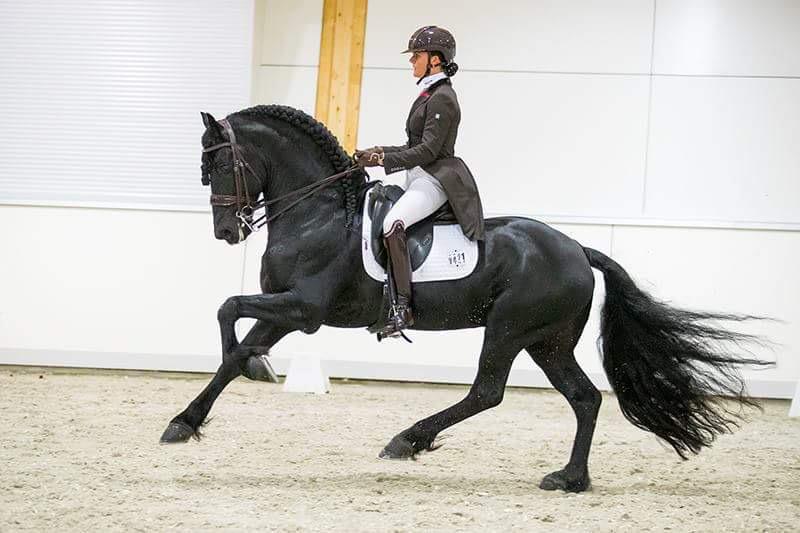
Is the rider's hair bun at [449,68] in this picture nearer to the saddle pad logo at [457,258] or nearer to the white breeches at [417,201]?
the white breeches at [417,201]

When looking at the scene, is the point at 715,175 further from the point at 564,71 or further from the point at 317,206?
the point at 317,206

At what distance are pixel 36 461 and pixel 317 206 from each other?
6.04ft

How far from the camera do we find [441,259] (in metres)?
4.65

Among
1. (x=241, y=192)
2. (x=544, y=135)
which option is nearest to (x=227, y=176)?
(x=241, y=192)

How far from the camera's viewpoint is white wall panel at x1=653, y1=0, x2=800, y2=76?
8.95m

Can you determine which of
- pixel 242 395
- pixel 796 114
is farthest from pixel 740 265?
pixel 242 395

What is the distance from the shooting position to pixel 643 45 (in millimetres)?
8977

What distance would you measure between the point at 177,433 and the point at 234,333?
52cm

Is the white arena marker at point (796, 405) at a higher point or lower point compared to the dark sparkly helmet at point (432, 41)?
lower

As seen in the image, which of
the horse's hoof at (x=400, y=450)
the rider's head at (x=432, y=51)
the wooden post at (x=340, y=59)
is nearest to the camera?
the horse's hoof at (x=400, y=450)

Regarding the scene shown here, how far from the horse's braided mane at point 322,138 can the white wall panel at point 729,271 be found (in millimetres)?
4592

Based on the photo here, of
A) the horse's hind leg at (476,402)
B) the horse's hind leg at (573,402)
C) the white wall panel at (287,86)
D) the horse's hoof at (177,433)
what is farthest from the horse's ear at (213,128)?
the white wall panel at (287,86)

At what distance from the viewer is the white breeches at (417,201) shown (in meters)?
4.55

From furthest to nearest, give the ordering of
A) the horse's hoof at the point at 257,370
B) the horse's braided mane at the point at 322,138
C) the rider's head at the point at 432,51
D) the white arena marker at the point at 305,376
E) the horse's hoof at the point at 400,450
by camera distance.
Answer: the white arena marker at the point at 305,376, the horse's braided mane at the point at 322,138, the rider's head at the point at 432,51, the horse's hoof at the point at 400,450, the horse's hoof at the point at 257,370
